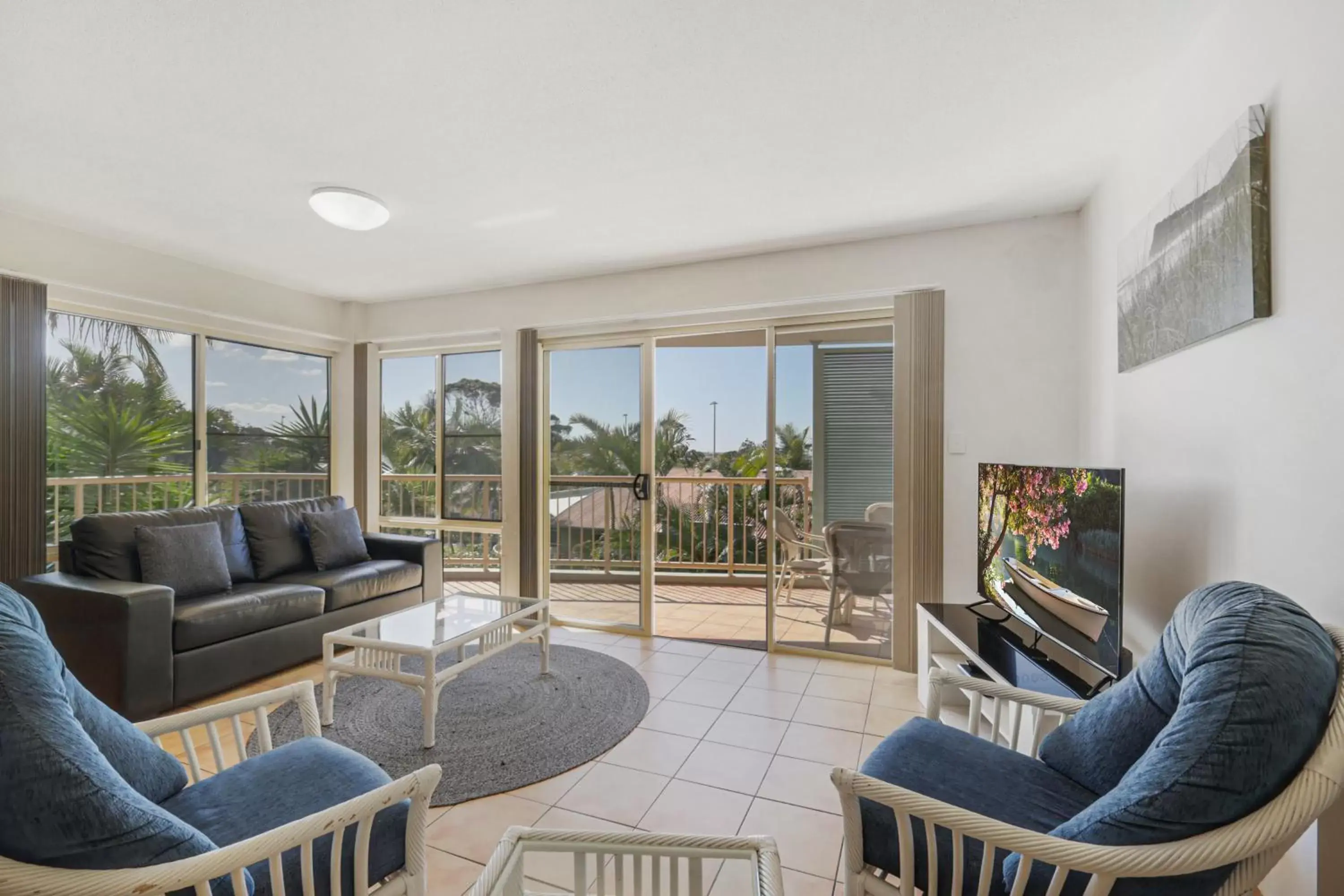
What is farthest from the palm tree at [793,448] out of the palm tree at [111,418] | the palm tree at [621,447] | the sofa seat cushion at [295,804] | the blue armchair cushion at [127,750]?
the palm tree at [111,418]

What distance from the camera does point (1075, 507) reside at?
203 cm

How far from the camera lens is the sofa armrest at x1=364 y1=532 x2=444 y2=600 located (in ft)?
13.4

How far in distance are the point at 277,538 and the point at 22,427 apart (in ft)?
4.18

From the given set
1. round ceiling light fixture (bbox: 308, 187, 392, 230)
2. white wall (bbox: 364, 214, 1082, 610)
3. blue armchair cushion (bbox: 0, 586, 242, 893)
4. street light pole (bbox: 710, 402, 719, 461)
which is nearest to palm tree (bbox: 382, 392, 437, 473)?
round ceiling light fixture (bbox: 308, 187, 392, 230)

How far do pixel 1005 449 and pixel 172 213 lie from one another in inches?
176

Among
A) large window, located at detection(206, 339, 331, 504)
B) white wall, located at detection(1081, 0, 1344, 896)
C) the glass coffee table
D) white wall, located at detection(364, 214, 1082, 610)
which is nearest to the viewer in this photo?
white wall, located at detection(1081, 0, 1344, 896)

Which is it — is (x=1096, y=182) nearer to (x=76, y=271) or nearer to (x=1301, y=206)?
(x=1301, y=206)

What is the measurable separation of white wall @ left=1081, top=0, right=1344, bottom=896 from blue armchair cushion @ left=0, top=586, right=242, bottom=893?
85.1 inches

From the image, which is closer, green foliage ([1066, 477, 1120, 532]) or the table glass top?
green foliage ([1066, 477, 1120, 532])

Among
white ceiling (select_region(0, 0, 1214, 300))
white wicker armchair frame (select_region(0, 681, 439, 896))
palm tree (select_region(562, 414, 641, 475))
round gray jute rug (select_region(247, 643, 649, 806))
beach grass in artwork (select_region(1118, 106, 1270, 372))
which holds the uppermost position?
white ceiling (select_region(0, 0, 1214, 300))

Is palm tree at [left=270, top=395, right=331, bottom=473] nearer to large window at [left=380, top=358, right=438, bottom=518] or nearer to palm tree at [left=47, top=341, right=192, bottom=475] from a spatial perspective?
large window at [left=380, top=358, right=438, bottom=518]

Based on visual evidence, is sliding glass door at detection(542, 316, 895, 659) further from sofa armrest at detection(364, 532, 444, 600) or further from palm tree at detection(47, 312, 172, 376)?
palm tree at detection(47, 312, 172, 376)

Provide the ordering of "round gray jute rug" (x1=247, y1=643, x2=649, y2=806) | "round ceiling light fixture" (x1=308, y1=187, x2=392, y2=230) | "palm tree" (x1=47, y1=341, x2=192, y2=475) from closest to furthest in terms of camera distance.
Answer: "round gray jute rug" (x1=247, y1=643, x2=649, y2=806), "round ceiling light fixture" (x1=308, y1=187, x2=392, y2=230), "palm tree" (x1=47, y1=341, x2=192, y2=475)

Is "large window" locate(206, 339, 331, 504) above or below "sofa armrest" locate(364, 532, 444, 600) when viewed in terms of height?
above
